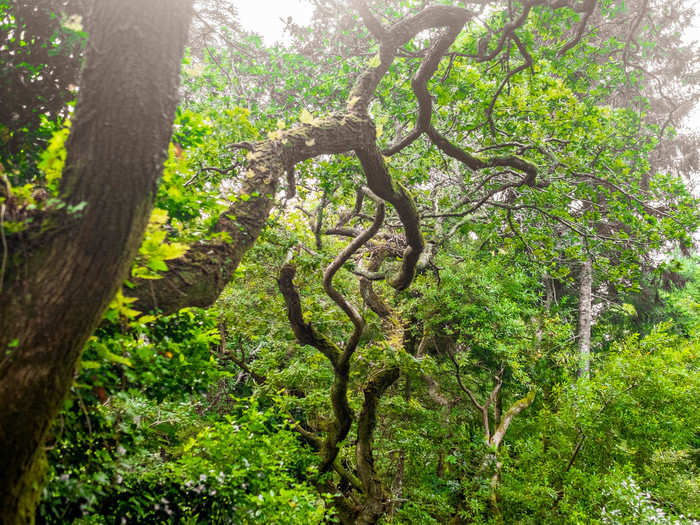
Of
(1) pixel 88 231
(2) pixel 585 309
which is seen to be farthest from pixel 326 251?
(2) pixel 585 309

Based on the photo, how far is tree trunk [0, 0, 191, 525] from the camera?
1.05 meters

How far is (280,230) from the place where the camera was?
4.58m

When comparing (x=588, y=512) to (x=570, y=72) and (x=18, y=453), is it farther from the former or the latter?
(x=18, y=453)

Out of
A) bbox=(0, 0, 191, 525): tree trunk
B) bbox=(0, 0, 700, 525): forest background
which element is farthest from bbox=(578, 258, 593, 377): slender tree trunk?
bbox=(0, 0, 191, 525): tree trunk

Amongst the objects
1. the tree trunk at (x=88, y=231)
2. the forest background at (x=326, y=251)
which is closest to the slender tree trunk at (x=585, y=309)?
the forest background at (x=326, y=251)

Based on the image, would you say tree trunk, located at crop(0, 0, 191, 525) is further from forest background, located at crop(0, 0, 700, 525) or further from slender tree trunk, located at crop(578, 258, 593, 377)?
slender tree trunk, located at crop(578, 258, 593, 377)

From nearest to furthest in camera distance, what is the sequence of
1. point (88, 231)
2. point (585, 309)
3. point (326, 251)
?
1. point (88, 231)
2. point (326, 251)
3. point (585, 309)

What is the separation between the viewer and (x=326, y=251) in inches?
231

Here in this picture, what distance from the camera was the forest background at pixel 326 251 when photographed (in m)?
1.23

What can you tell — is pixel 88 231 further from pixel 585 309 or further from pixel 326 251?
pixel 585 309

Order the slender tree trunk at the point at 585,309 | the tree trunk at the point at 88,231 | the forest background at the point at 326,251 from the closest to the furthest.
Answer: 1. the tree trunk at the point at 88,231
2. the forest background at the point at 326,251
3. the slender tree trunk at the point at 585,309

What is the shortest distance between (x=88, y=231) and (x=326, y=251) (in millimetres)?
4720

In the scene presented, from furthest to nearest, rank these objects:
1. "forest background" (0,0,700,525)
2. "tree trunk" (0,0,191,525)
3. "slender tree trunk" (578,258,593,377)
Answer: "slender tree trunk" (578,258,593,377) → "forest background" (0,0,700,525) → "tree trunk" (0,0,191,525)

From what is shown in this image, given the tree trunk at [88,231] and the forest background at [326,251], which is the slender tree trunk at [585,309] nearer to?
the forest background at [326,251]
